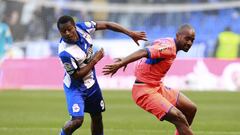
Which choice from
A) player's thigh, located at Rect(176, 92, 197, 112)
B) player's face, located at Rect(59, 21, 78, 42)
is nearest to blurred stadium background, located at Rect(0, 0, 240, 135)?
player's thigh, located at Rect(176, 92, 197, 112)

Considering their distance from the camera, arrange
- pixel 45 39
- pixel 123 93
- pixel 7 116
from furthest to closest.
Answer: pixel 45 39 → pixel 123 93 → pixel 7 116

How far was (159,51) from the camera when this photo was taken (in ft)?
33.9

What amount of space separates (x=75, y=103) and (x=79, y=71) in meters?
Result: 0.53

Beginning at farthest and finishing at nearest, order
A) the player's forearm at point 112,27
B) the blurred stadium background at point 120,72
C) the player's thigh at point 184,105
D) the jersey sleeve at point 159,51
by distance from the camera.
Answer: the blurred stadium background at point 120,72 < the player's forearm at point 112,27 < the player's thigh at point 184,105 < the jersey sleeve at point 159,51

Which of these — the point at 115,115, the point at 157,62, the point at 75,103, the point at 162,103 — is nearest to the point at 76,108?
the point at 75,103

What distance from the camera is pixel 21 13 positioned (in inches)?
1484

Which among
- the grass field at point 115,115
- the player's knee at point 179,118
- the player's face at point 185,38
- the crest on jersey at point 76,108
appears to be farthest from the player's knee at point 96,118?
the grass field at point 115,115

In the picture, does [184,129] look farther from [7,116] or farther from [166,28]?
[166,28]

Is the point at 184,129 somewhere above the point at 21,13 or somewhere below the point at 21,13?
above

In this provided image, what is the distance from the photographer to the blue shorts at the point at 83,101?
10.8m

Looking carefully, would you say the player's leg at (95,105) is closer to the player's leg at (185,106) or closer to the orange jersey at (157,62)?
the orange jersey at (157,62)

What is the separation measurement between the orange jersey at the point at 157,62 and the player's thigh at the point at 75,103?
A: 1025 mm

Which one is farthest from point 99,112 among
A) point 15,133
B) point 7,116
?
point 7,116

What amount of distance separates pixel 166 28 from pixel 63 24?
86.5ft
